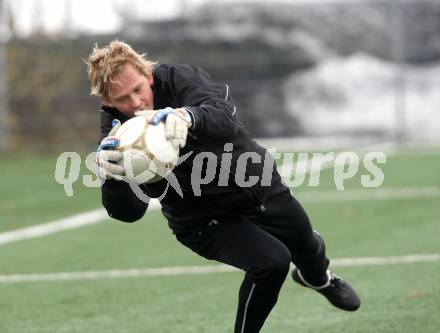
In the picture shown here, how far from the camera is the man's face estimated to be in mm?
4738

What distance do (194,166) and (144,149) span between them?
0.48m

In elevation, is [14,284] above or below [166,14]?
above

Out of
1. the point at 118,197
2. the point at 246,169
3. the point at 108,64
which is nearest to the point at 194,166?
the point at 246,169

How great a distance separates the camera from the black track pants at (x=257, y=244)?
4875mm

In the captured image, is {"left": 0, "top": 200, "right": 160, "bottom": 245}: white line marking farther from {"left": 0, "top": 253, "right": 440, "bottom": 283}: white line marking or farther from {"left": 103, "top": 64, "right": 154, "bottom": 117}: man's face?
{"left": 103, "top": 64, "right": 154, "bottom": 117}: man's face

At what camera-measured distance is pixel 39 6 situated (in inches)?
827

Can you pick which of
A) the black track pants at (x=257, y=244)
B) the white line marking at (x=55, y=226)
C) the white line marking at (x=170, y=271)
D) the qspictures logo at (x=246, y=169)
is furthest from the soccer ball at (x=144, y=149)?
the white line marking at (x=55, y=226)

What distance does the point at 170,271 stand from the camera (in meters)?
8.07

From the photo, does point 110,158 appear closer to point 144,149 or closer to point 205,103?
point 144,149

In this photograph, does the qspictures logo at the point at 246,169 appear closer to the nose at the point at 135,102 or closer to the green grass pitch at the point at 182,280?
the nose at the point at 135,102

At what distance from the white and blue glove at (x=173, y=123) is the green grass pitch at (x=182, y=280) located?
171 cm

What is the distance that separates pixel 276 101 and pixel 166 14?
292cm

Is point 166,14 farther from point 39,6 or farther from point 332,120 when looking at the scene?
point 332,120

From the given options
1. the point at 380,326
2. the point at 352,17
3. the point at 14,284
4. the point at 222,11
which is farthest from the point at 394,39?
the point at 380,326
